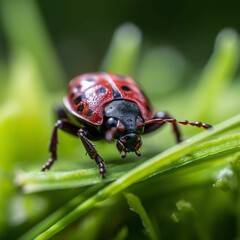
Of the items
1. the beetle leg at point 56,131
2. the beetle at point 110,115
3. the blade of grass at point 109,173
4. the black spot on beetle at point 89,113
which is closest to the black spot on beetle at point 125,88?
the beetle at point 110,115

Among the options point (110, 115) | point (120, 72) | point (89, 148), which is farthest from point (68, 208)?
point (120, 72)

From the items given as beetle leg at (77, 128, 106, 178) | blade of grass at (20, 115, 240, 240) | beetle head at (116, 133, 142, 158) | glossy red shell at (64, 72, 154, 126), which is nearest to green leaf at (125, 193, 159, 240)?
blade of grass at (20, 115, 240, 240)

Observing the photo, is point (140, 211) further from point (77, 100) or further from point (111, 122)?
point (77, 100)

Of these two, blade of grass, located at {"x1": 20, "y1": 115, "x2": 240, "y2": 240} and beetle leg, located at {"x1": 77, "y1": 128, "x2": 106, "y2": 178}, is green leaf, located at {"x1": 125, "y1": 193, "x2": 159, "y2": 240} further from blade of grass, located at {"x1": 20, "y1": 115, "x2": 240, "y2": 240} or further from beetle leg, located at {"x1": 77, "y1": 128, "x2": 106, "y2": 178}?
beetle leg, located at {"x1": 77, "y1": 128, "x2": 106, "y2": 178}

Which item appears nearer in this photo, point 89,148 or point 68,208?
point 68,208

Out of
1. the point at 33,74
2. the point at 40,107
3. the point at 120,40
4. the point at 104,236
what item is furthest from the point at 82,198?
the point at 120,40

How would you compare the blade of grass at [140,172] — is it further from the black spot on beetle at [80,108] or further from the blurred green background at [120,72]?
the black spot on beetle at [80,108]

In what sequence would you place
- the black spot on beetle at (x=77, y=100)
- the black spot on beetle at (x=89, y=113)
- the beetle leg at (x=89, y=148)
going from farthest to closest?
1. the black spot on beetle at (x=77, y=100)
2. the black spot on beetle at (x=89, y=113)
3. the beetle leg at (x=89, y=148)
